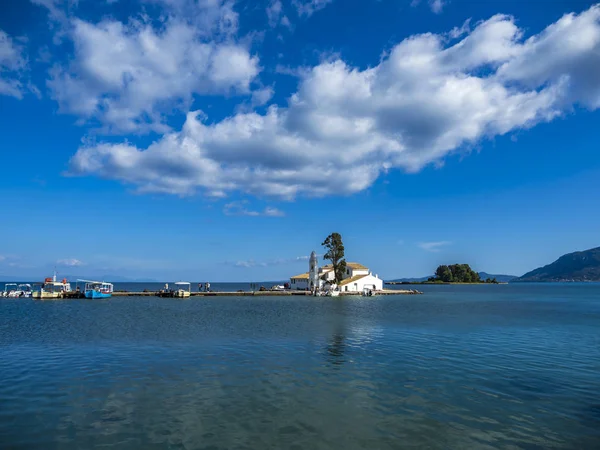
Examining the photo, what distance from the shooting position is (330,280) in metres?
126

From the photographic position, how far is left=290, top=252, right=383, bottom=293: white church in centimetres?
12619

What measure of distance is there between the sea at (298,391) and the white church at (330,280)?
87358 millimetres

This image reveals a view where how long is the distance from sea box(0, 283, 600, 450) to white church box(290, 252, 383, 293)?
3439 inches

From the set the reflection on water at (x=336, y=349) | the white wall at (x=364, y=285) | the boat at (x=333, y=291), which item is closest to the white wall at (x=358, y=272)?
the white wall at (x=364, y=285)

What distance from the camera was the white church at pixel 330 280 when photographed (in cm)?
12619

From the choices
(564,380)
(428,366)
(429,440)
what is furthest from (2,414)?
(564,380)

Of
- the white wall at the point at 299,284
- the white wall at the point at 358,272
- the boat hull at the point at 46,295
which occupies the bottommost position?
the boat hull at the point at 46,295

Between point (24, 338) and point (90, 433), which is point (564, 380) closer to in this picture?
point (90, 433)

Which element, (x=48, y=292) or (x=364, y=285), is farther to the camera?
(x=364, y=285)

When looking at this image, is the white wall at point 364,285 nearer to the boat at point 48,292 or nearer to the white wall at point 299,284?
the white wall at point 299,284

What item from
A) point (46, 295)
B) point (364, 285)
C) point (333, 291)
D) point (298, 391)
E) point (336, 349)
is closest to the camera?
point (298, 391)

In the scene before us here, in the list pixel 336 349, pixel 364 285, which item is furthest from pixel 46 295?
pixel 336 349

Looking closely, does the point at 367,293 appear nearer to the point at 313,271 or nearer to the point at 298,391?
the point at 313,271

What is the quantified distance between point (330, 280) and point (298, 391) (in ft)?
349
